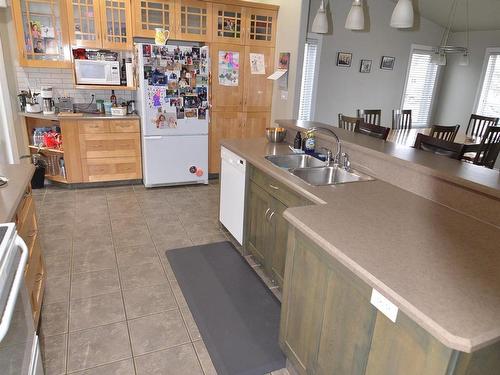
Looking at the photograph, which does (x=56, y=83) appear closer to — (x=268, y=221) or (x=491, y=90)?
(x=268, y=221)

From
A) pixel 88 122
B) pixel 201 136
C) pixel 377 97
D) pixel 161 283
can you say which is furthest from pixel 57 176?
pixel 377 97

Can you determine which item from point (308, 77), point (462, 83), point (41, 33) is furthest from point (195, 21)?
point (462, 83)

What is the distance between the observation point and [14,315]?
1.27m

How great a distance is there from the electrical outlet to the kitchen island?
21 millimetres

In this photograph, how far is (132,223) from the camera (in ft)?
12.0

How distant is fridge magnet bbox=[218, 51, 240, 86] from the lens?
179 inches

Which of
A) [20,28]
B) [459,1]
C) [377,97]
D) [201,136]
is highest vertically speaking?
[459,1]

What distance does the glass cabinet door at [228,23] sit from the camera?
175 inches

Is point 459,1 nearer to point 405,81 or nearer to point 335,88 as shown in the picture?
point 405,81

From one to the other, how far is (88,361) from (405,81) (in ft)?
22.5

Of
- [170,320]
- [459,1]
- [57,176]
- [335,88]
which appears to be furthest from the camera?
[335,88]

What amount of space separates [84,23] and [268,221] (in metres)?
3.29

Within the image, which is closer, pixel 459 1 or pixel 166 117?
pixel 166 117

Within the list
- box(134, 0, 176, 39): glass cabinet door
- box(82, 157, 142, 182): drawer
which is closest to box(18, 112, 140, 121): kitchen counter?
box(82, 157, 142, 182): drawer
